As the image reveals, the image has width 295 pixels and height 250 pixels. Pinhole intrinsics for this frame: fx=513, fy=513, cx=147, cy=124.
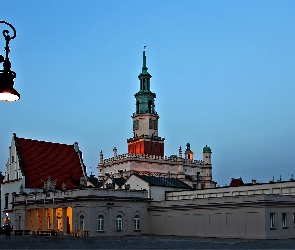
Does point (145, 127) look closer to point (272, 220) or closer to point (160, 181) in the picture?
point (160, 181)

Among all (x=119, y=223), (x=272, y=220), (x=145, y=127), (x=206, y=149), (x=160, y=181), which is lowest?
(x=119, y=223)

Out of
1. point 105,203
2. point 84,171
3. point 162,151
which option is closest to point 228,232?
point 105,203

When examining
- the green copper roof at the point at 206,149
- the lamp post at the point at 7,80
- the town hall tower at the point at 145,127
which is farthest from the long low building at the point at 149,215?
the green copper roof at the point at 206,149

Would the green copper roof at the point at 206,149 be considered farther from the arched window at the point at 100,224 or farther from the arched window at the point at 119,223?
the arched window at the point at 100,224

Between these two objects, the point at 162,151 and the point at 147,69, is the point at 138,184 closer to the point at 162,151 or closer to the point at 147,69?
the point at 162,151

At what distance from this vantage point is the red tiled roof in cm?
7094

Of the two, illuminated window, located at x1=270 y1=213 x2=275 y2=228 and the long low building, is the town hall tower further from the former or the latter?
illuminated window, located at x1=270 y1=213 x2=275 y2=228

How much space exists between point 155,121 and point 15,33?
106 meters

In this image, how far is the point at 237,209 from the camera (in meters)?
51.1

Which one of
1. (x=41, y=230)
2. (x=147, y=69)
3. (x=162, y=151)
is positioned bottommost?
(x=41, y=230)

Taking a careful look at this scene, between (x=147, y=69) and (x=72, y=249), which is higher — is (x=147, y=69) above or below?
above

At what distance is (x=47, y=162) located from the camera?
73438 mm

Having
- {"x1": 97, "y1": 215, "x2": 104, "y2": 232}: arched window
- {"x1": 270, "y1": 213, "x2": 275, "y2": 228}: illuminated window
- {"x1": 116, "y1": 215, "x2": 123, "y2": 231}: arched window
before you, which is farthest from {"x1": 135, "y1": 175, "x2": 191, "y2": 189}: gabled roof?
{"x1": 270, "y1": 213, "x2": 275, "y2": 228}: illuminated window

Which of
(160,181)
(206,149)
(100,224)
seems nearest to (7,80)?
(100,224)
